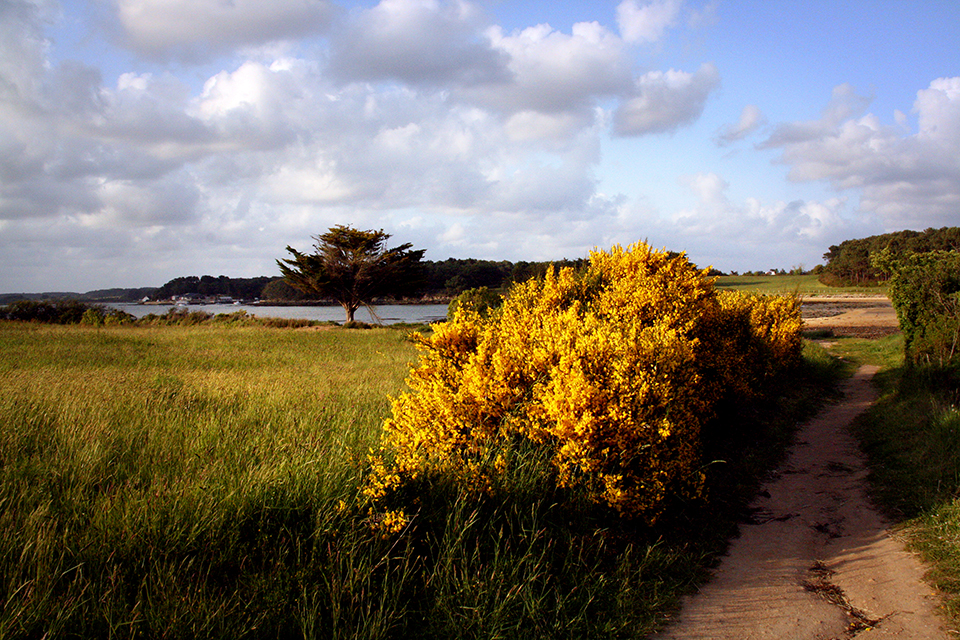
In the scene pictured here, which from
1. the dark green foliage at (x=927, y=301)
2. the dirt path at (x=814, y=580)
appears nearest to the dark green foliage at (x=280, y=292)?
the dark green foliage at (x=927, y=301)

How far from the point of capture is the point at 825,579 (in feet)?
14.6

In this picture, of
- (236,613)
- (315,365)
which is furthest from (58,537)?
(315,365)

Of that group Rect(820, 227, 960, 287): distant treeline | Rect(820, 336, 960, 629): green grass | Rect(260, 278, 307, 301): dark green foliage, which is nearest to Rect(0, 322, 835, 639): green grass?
Rect(820, 336, 960, 629): green grass

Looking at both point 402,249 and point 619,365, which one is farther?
point 402,249

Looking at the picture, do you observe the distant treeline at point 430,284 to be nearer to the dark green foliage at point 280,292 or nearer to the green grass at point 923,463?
the dark green foliage at point 280,292

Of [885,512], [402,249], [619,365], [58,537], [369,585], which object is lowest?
[885,512]

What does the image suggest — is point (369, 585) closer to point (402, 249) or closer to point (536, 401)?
Result: point (536, 401)

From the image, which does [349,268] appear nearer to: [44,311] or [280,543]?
[44,311]

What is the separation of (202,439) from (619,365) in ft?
12.6

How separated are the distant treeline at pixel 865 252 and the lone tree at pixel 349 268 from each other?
196 ft

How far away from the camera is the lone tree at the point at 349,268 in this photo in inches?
1495

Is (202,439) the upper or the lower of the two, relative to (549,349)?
lower

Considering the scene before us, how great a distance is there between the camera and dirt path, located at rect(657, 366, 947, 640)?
3.69m

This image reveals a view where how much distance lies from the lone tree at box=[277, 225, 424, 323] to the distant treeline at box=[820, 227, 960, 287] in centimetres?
5973
